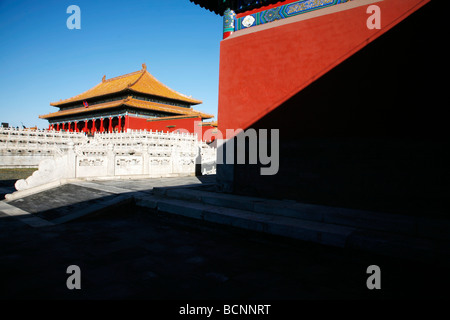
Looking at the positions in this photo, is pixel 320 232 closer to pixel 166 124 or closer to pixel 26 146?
pixel 26 146

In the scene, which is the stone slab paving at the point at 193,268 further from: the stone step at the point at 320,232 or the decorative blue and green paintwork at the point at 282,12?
the decorative blue and green paintwork at the point at 282,12

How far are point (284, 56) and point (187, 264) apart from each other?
404 centimetres

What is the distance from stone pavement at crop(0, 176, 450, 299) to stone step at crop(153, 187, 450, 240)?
0.54 m

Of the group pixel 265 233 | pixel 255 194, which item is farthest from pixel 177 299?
pixel 255 194

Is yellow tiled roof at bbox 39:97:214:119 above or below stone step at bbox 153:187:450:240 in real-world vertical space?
above

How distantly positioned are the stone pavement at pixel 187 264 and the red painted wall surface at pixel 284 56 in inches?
96.2

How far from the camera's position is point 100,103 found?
1188 inches

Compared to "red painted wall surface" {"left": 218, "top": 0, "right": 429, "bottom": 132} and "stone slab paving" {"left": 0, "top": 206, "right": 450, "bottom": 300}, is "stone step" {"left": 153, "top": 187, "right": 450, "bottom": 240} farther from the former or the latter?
"red painted wall surface" {"left": 218, "top": 0, "right": 429, "bottom": 132}

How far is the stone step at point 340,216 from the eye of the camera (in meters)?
3.34

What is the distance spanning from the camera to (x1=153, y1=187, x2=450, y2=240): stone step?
10.9 ft

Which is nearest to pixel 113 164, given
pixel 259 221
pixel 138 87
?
pixel 259 221

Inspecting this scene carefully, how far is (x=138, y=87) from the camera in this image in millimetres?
27484

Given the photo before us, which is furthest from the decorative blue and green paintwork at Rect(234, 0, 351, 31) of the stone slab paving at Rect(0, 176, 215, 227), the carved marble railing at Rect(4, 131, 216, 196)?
the carved marble railing at Rect(4, 131, 216, 196)

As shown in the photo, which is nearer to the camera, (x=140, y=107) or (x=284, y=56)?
(x=284, y=56)
